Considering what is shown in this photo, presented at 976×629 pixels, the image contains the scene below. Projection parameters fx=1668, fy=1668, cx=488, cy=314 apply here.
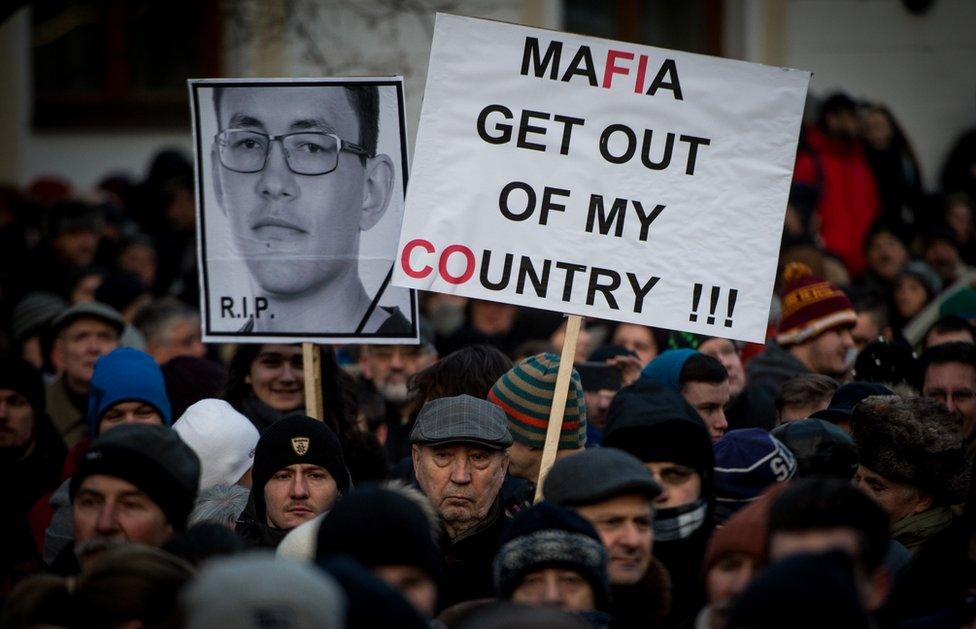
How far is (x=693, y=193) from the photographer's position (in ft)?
20.9

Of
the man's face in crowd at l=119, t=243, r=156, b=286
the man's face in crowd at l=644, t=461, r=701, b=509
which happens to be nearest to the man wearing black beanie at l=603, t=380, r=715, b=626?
the man's face in crowd at l=644, t=461, r=701, b=509

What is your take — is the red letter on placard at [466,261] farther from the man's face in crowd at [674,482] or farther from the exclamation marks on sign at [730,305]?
the man's face in crowd at [674,482]

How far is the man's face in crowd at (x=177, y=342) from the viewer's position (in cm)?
913

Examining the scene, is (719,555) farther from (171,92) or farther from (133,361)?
(171,92)

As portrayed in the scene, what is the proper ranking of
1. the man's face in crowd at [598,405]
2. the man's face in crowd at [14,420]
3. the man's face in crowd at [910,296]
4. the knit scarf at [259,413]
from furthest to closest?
1. the man's face in crowd at [910,296]
2. the man's face in crowd at [598,405]
3. the knit scarf at [259,413]
4. the man's face in crowd at [14,420]

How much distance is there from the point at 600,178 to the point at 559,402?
0.93m

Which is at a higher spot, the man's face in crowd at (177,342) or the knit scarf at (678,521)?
the man's face in crowd at (177,342)

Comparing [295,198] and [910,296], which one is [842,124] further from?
[295,198]

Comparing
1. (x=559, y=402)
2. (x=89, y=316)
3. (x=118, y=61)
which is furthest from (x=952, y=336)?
(x=118, y=61)

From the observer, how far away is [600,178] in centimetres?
637

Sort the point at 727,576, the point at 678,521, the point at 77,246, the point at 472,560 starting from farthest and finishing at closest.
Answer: the point at 77,246 → the point at 472,560 → the point at 678,521 → the point at 727,576

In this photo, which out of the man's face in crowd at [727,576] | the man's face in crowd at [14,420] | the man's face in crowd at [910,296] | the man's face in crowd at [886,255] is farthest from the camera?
the man's face in crowd at [886,255]

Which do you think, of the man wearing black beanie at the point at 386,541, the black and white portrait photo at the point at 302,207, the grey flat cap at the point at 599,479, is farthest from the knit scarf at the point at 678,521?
the black and white portrait photo at the point at 302,207

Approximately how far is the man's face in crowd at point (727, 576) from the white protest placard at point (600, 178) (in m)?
1.85
